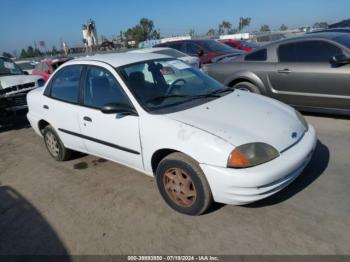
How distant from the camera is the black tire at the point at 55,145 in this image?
201 inches

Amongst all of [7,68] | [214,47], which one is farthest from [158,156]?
[214,47]

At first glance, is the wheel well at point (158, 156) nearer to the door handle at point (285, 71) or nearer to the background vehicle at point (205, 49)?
the door handle at point (285, 71)

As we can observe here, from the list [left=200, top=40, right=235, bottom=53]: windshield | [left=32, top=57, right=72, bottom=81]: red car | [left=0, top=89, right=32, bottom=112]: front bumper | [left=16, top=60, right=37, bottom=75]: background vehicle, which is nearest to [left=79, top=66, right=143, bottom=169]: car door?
[left=0, top=89, right=32, bottom=112]: front bumper

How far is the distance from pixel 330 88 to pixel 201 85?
259 cm

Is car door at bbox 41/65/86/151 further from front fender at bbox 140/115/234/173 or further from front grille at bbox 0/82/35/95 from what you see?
front grille at bbox 0/82/35/95

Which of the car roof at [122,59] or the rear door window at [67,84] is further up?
the car roof at [122,59]

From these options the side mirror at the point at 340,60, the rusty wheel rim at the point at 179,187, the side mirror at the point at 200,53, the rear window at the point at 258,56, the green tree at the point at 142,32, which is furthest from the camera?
the green tree at the point at 142,32

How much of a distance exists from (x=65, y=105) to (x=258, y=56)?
3.94 metres

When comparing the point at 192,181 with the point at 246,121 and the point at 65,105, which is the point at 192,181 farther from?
the point at 65,105

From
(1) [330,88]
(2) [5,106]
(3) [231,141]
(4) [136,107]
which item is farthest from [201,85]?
(2) [5,106]

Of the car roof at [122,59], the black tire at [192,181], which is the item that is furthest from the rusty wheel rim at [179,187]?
the car roof at [122,59]

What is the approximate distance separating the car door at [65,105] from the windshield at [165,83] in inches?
34.8

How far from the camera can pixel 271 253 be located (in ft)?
9.16

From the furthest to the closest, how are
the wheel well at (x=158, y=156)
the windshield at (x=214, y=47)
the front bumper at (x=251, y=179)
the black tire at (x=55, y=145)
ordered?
the windshield at (x=214, y=47)
the black tire at (x=55, y=145)
the wheel well at (x=158, y=156)
the front bumper at (x=251, y=179)
